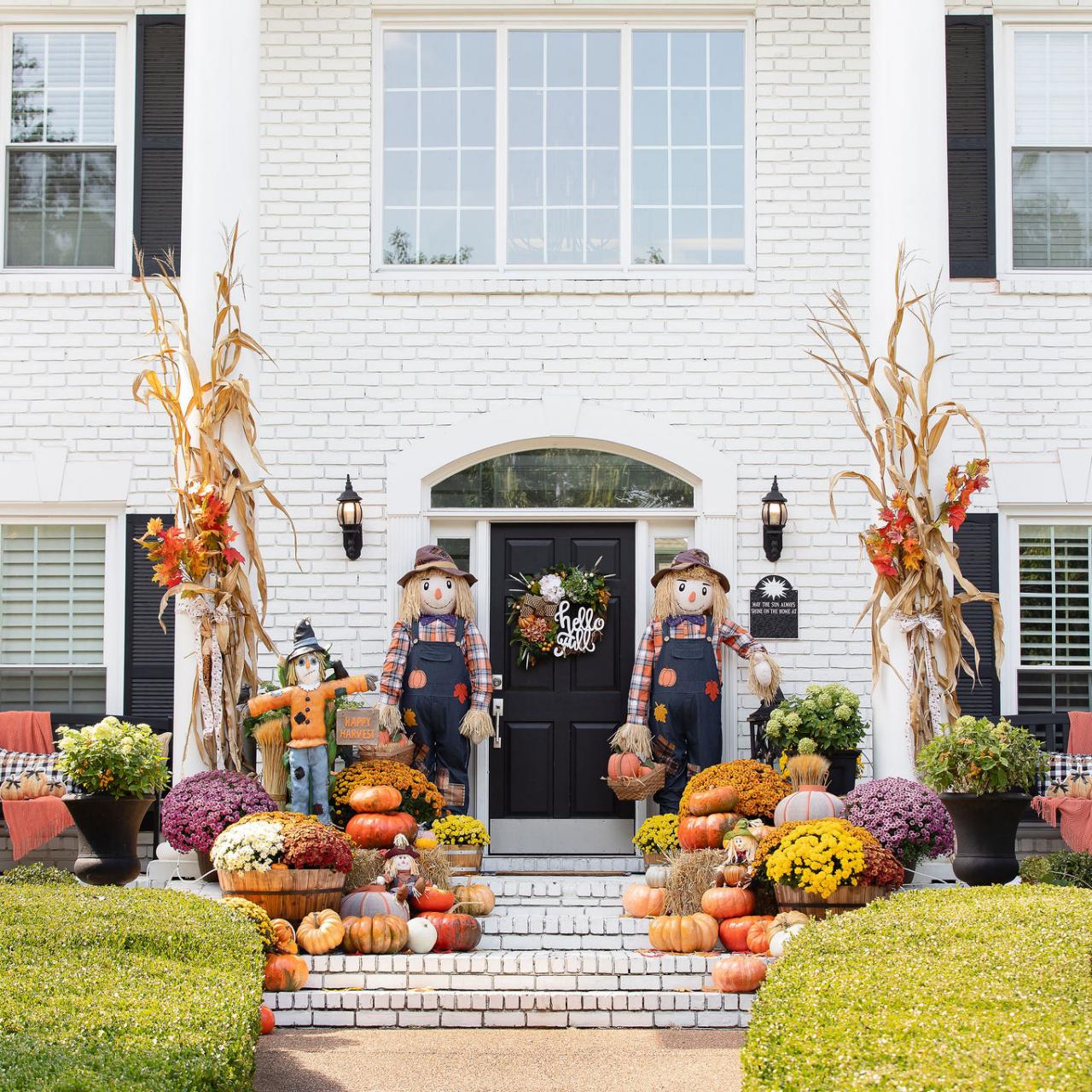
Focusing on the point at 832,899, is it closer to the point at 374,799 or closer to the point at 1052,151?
the point at 374,799

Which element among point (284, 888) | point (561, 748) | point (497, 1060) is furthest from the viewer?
point (561, 748)

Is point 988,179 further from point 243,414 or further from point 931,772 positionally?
point 243,414

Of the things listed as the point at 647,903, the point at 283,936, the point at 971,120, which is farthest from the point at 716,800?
the point at 971,120

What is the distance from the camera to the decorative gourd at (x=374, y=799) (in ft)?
27.8

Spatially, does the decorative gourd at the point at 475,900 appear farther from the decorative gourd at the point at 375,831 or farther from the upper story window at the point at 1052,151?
the upper story window at the point at 1052,151

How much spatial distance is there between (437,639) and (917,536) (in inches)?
117

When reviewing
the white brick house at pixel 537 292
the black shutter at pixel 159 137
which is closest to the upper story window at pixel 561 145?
the white brick house at pixel 537 292

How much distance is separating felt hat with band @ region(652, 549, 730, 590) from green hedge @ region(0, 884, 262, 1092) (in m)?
3.87

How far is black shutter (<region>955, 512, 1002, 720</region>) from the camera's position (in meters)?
10.0

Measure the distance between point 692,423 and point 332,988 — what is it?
4619 mm

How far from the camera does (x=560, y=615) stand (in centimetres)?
1007

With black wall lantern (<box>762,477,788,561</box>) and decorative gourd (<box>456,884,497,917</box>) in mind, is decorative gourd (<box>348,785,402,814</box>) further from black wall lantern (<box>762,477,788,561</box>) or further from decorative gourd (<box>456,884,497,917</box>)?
black wall lantern (<box>762,477,788,561</box>)

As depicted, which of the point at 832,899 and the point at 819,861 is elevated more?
the point at 819,861

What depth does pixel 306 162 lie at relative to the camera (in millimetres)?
10336
